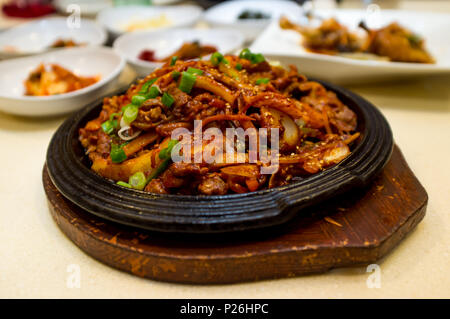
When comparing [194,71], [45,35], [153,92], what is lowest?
[45,35]

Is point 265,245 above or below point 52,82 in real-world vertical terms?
above

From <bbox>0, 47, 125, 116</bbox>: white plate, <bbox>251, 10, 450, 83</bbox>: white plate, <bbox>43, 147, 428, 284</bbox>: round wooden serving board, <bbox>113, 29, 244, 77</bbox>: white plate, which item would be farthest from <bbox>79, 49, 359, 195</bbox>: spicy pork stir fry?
<bbox>113, 29, 244, 77</bbox>: white plate

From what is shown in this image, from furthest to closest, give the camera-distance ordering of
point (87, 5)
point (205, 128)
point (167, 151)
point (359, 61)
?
1. point (87, 5)
2. point (359, 61)
3. point (205, 128)
4. point (167, 151)

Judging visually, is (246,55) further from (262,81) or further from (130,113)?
(130,113)

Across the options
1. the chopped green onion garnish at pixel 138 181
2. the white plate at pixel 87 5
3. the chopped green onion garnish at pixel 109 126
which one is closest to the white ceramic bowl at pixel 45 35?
the white plate at pixel 87 5

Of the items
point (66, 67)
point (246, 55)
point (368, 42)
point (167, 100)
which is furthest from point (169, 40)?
point (167, 100)

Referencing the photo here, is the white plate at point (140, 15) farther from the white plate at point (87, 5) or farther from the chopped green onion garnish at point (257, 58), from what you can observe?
the chopped green onion garnish at point (257, 58)

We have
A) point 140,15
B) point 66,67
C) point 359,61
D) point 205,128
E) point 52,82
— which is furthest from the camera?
point 140,15

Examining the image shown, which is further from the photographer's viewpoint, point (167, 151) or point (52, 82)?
point (52, 82)
